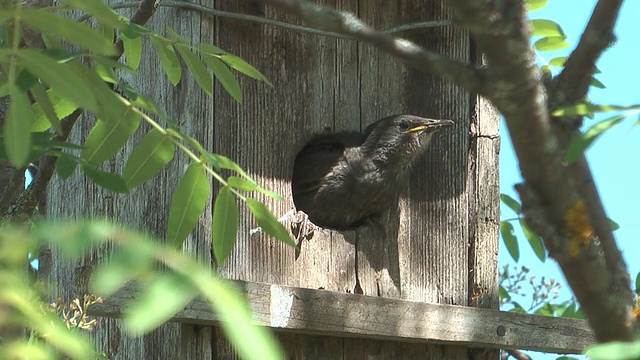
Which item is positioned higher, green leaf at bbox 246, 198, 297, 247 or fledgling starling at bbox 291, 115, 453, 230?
fledgling starling at bbox 291, 115, 453, 230

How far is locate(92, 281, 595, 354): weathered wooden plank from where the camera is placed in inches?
149

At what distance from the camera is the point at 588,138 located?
1.67m

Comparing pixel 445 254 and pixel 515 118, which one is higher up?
pixel 445 254

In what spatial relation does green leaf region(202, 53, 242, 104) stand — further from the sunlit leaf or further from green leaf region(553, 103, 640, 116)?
the sunlit leaf

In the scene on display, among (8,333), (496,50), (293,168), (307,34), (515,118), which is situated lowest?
(8,333)

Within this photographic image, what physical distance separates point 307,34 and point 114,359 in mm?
Result: 1528

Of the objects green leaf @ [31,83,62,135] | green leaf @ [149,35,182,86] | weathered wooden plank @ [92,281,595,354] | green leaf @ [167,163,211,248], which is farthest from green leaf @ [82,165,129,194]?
weathered wooden plank @ [92,281,595,354]

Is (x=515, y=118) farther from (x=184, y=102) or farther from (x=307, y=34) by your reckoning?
(x=307, y=34)

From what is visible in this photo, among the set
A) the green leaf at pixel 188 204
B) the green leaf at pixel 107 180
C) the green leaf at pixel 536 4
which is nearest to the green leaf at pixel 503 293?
the green leaf at pixel 536 4

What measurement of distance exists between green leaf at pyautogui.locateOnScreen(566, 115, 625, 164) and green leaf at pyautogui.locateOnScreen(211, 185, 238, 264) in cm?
120

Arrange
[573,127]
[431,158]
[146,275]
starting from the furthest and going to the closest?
[431,158]
[573,127]
[146,275]

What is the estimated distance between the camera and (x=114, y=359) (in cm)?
439

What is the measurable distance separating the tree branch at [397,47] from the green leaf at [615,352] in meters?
0.48

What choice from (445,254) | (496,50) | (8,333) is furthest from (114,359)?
(496,50)
